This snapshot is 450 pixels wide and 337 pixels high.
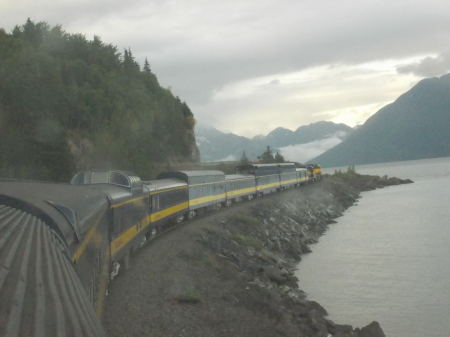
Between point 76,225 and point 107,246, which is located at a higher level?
point 76,225

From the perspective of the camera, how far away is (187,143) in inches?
→ 3253

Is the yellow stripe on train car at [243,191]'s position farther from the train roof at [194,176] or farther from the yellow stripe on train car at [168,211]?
the yellow stripe on train car at [168,211]

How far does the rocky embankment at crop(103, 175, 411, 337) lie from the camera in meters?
12.3

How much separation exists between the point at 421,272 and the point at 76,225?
2433 cm

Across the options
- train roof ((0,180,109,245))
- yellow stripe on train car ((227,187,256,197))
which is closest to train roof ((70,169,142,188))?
train roof ((0,180,109,245))

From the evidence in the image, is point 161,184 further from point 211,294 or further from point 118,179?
point 211,294

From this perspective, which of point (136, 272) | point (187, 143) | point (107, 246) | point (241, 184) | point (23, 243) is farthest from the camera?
point (187, 143)

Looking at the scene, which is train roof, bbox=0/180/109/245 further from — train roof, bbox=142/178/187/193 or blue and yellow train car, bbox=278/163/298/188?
blue and yellow train car, bbox=278/163/298/188

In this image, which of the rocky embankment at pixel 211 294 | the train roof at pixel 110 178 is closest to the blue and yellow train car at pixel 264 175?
the rocky embankment at pixel 211 294

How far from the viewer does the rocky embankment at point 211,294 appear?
12.3 metres

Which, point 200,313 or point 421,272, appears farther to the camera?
point 421,272

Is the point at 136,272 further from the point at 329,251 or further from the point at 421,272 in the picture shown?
the point at 329,251

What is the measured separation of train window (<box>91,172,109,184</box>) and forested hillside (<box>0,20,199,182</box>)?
13827 millimetres

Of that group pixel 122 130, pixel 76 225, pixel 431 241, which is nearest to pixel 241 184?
pixel 122 130
